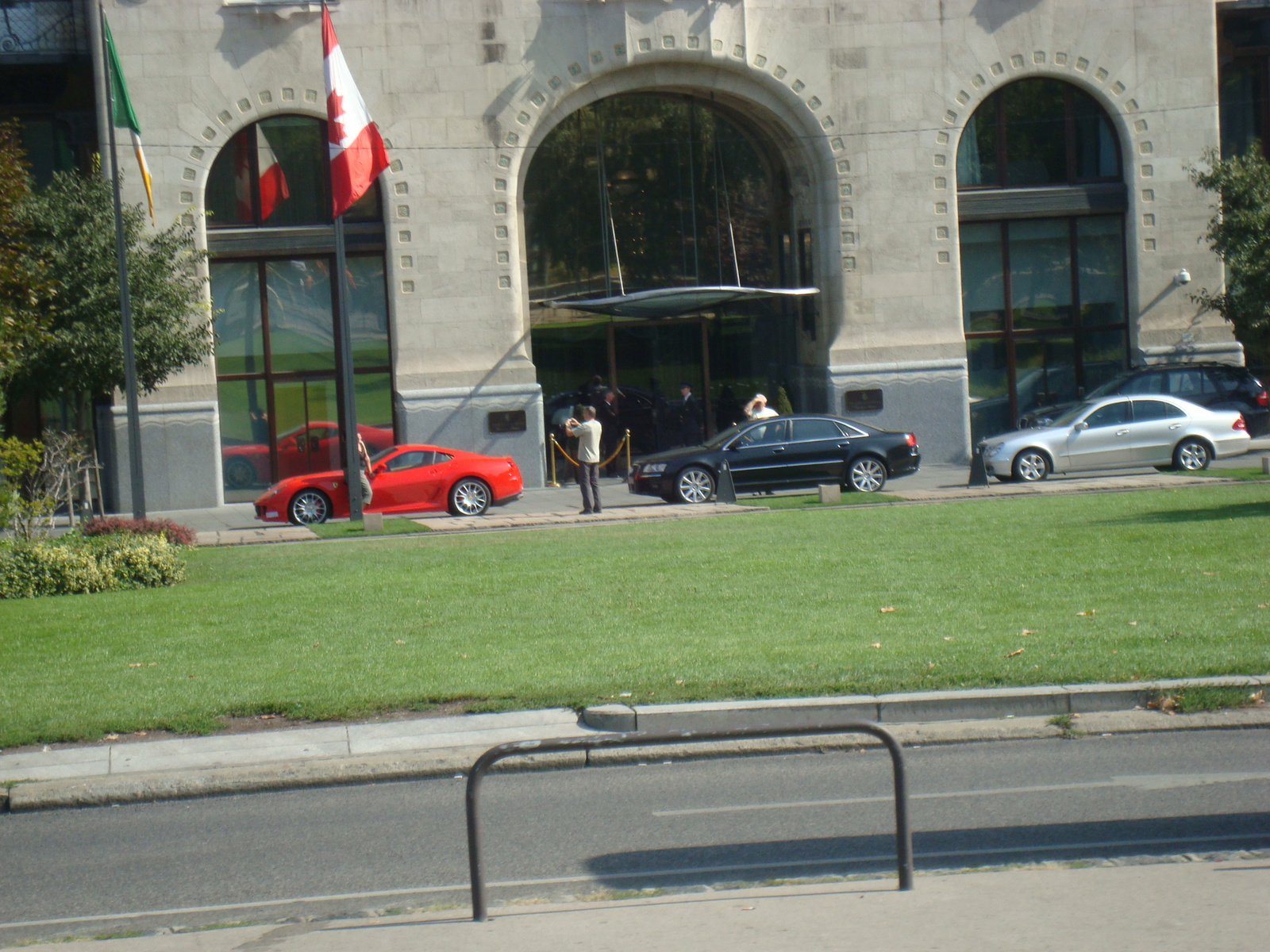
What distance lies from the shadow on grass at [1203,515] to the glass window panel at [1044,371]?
13513mm

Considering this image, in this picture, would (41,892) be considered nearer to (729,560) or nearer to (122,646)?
(122,646)

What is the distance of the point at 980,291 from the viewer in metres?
30.1

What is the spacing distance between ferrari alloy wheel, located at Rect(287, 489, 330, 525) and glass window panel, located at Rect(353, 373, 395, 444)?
5.32 metres

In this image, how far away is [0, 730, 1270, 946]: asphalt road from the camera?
571 centimetres

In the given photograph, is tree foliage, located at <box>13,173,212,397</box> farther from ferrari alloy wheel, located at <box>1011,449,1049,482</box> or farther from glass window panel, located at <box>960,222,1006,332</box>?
glass window panel, located at <box>960,222,1006,332</box>

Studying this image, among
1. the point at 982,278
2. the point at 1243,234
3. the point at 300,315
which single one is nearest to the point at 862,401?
the point at 982,278

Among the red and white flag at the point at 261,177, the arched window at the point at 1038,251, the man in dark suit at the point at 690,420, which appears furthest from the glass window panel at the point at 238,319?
the arched window at the point at 1038,251

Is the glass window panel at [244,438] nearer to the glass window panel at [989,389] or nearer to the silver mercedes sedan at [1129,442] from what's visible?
the silver mercedes sedan at [1129,442]

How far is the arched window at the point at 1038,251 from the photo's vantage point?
29453 mm

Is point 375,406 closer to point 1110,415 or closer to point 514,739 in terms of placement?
point 1110,415

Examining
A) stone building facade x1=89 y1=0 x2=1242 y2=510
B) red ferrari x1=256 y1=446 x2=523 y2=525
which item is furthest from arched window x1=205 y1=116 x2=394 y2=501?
red ferrari x1=256 y1=446 x2=523 y2=525

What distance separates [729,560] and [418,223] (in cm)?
1557

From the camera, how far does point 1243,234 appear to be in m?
27.5

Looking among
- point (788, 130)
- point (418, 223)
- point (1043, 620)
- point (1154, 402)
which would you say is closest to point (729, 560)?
point (1043, 620)
